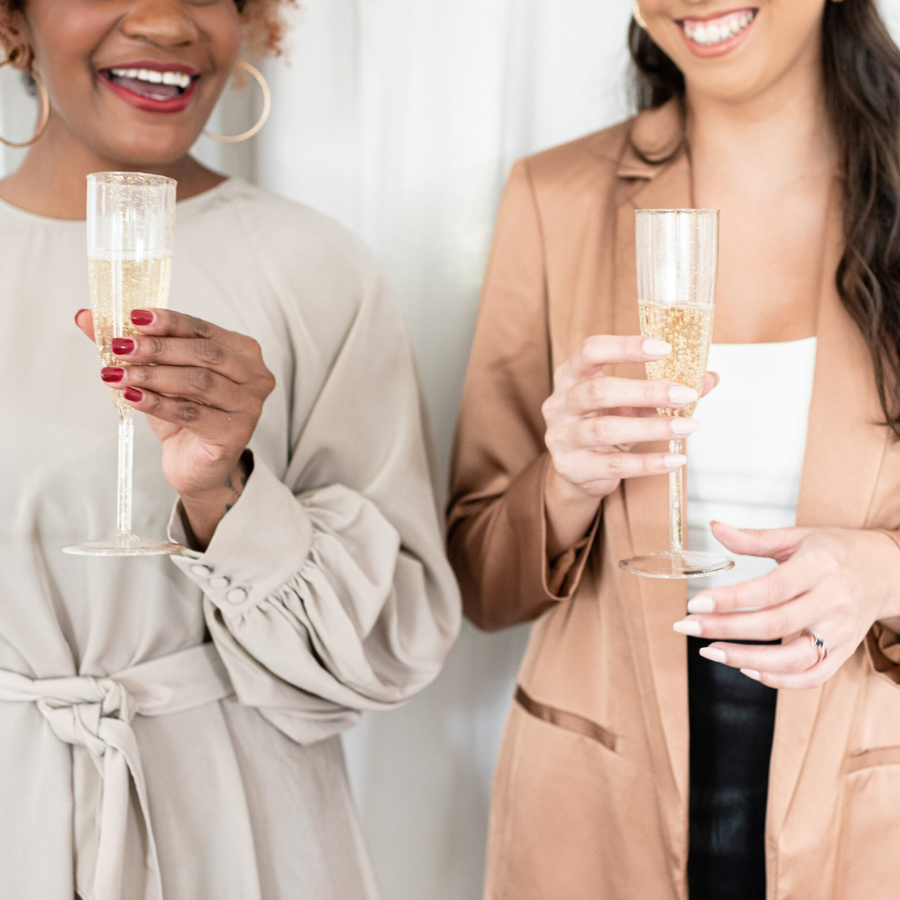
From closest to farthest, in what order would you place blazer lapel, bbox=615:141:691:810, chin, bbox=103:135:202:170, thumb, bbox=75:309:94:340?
1. thumb, bbox=75:309:94:340
2. chin, bbox=103:135:202:170
3. blazer lapel, bbox=615:141:691:810

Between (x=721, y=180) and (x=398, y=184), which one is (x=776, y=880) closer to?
(x=721, y=180)

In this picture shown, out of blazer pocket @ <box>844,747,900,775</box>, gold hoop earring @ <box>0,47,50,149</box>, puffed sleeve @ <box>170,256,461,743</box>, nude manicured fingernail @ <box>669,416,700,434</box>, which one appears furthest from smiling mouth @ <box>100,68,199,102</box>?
blazer pocket @ <box>844,747,900,775</box>

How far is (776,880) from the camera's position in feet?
4.99

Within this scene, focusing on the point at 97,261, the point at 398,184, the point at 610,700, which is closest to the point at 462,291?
the point at 398,184

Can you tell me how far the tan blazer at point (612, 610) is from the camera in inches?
59.6

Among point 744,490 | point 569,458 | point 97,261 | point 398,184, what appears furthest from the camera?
point 398,184

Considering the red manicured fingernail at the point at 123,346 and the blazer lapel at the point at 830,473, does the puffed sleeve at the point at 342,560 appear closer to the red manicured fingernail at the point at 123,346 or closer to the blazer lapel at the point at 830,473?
the red manicured fingernail at the point at 123,346

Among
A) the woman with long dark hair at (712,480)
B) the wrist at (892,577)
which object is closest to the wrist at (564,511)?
the woman with long dark hair at (712,480)

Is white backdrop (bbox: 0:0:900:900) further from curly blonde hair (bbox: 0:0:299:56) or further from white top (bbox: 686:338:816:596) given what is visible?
white top (bbox: 686:338:816:596)

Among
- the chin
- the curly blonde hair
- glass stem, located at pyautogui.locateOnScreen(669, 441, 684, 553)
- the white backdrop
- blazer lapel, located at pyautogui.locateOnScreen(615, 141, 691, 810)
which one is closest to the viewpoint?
glass stem, located at pyautogui.locateOnScreen(669, 441, 684, 553)

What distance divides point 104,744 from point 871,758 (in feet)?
3.52

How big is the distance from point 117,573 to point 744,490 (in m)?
0.93

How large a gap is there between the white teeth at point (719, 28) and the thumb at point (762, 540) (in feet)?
2.34

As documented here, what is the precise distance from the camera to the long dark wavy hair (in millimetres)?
1526
